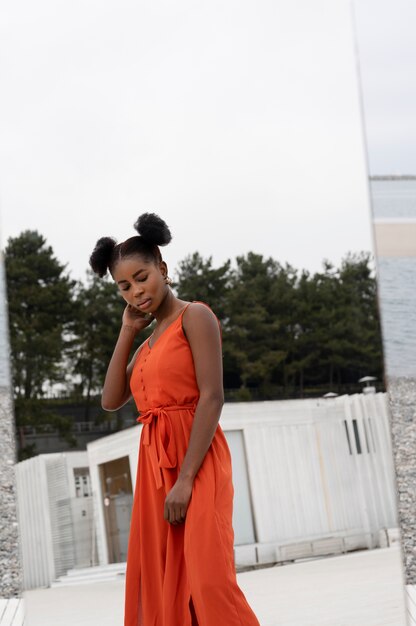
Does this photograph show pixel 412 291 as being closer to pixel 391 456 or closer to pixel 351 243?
pixel 351 243

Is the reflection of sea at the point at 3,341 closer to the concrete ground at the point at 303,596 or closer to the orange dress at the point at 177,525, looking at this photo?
the concrete ground at the point at 303,596

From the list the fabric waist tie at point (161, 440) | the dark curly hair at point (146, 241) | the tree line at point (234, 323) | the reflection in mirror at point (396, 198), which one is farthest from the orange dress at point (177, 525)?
the reflection in mirror at point (396, 198)

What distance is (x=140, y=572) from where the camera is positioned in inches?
59.3

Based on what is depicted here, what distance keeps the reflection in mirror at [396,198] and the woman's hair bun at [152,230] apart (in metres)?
2.91

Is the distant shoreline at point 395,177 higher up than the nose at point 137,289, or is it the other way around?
the distant shoreline at point 395,177

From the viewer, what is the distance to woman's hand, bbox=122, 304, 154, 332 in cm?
163

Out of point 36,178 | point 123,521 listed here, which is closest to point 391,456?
point 123,521

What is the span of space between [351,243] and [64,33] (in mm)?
1659

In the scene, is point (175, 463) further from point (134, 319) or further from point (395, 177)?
point (395, 177)

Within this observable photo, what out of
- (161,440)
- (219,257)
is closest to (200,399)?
(161,440)

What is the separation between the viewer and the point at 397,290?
14.9 feet

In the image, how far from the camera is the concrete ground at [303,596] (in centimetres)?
341

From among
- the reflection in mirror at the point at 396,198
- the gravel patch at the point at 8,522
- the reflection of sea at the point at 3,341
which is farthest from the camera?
the reflection in mirror at the point at 396,198

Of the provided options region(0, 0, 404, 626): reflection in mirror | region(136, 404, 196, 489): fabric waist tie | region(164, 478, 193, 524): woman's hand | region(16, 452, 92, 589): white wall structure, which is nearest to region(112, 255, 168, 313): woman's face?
region(136, 404, 196, 489): fabric waist tie
